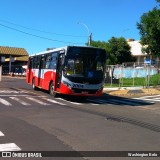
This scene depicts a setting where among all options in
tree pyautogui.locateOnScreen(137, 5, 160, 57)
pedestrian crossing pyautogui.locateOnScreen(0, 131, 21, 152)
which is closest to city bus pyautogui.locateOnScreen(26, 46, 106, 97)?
pedestrian crossing pyautogui.locateOnScreen(0, 131, 21, 152)

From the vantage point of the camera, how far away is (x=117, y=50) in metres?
79.8

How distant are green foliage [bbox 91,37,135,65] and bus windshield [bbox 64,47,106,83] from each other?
57.4 metres

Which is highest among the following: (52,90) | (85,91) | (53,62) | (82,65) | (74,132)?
(53,62)

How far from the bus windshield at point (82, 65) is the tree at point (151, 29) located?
1763 centimetres

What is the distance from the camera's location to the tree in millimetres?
38862

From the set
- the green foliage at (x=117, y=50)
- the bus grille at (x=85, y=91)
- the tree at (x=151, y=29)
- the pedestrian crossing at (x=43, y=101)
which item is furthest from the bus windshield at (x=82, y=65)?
the green foliage at (x=117, y=50)

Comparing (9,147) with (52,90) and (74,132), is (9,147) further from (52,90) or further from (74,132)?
(52,90)

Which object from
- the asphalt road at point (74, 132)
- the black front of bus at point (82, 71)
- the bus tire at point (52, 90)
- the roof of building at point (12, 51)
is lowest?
the asphalt road at point (74, 132)

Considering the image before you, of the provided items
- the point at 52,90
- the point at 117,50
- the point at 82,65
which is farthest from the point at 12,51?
the point at 82,65

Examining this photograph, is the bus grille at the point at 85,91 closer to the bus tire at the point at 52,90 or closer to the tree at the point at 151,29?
the bus tire at the point at 52,90

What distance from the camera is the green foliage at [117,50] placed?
7950 centimetres

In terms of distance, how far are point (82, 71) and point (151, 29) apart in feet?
64.6

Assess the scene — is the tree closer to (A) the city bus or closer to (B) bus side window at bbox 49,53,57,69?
(B) bus side window at bbox 49,53,57,69

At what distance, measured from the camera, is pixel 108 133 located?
11000 millimetres
